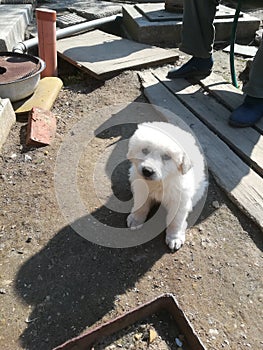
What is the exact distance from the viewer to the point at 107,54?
15.0 feet

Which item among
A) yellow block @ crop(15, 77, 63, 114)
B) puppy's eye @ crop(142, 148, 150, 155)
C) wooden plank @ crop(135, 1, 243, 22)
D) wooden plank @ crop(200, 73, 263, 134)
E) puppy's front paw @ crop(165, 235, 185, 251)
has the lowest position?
puppy's front paw @ crop(165, 235, 185, 251)

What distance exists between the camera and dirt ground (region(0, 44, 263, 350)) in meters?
2.01

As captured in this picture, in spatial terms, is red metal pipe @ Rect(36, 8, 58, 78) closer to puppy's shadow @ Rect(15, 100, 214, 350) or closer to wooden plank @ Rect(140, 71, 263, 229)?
wooden plank @ Rect(140, 71, 263, 229)

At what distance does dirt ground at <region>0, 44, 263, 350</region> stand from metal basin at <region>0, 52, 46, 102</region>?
0.95m

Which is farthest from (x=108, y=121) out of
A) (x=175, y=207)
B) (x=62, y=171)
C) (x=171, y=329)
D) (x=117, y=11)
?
(x=117, y=11)

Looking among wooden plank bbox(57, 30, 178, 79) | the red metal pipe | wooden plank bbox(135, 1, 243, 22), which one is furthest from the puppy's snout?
wooden plank bbox(135, 1, 243, 22)

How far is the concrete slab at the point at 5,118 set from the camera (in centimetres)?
328

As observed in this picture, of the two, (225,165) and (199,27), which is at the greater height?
(199,27)

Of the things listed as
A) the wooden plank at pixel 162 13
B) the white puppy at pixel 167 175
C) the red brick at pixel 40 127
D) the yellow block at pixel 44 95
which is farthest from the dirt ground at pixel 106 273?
the wooden plank at pixel 162 13

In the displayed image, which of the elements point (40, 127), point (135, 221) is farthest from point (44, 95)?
point (135, 221)

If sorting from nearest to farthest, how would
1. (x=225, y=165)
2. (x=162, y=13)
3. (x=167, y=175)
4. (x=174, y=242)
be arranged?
(x=167, y=175), (x=174, y=242), (x=225, y=165), (x=162, y=13)

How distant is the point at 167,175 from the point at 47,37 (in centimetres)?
267

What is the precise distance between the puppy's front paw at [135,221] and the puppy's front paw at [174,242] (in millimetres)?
212

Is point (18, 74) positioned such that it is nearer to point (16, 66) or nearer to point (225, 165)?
point (16, 66)
